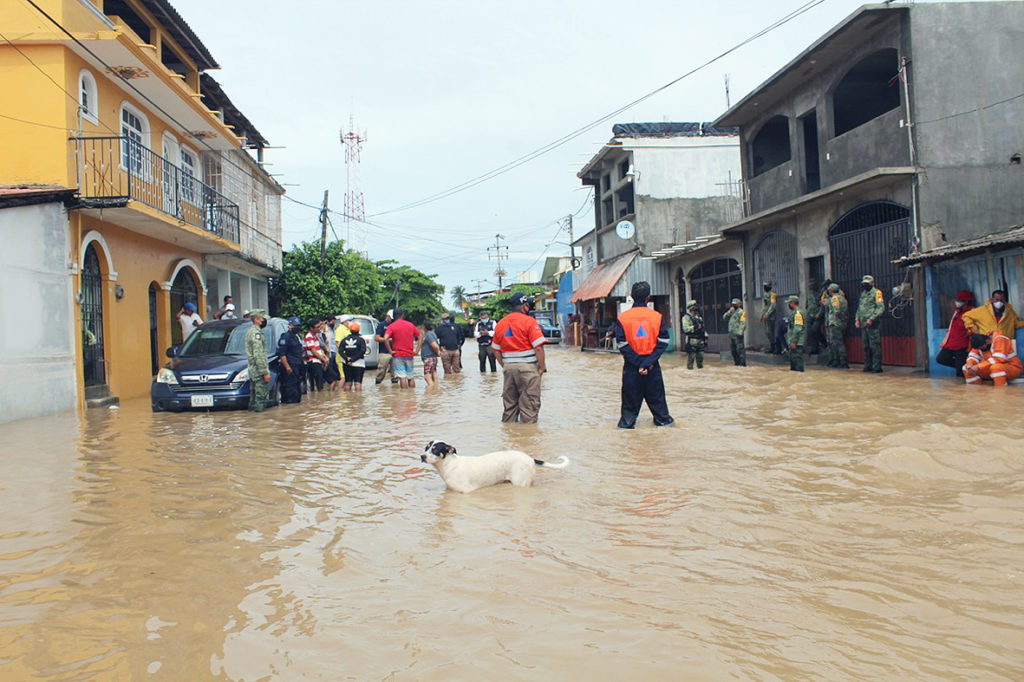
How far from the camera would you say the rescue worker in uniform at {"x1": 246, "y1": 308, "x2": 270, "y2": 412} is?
38.9 feet

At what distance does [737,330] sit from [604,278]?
48.0 ft

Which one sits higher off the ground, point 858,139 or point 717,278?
point 858,139

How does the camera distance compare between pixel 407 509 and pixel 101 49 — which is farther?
pixel 101 49

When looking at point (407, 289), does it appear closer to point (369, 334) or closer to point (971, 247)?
point (369, 334)

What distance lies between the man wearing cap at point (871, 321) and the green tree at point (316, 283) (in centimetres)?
1923

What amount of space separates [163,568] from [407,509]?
1.76 m

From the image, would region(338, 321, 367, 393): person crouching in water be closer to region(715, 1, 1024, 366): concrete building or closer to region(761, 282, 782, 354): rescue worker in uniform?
region(761, 282, 782, 354): rescue worker in uniform

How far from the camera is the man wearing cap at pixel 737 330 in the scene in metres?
17.7

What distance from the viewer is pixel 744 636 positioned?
3.21 metres

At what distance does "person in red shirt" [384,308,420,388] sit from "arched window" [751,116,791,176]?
12144 millimetres

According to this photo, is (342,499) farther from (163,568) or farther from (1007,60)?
(1007,60)

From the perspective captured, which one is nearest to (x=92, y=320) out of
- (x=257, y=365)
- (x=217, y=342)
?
(x=217, y=342)

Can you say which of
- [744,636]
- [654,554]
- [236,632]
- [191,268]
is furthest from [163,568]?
[191,268]

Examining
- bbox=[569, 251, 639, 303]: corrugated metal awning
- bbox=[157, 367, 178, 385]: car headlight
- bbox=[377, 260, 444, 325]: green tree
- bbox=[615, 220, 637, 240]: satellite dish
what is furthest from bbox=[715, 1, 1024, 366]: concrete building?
bbox=[377, 260, 444, 325]: green tree
